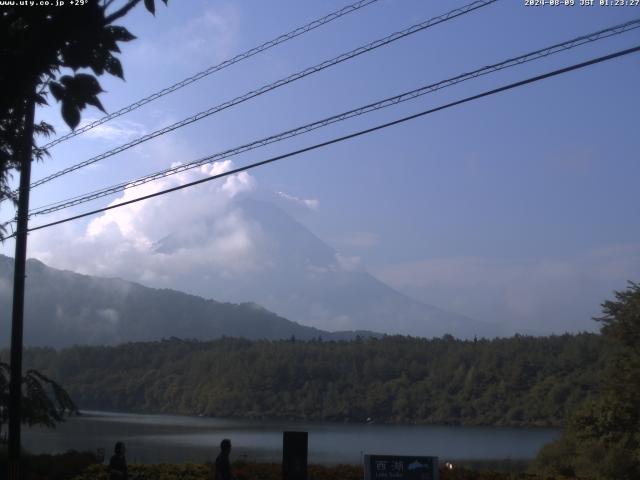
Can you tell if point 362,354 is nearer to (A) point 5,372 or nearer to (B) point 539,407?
(B) point 539,407

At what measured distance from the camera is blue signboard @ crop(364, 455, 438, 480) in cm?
1530

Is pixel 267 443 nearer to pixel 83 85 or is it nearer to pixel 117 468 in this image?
pixel 117 468

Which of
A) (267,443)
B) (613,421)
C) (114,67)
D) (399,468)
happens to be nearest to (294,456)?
(399,468)

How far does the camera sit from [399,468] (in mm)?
15352

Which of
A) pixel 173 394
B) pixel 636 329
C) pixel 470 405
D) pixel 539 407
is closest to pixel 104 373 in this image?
pixel 173 394

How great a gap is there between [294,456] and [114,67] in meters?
10.3

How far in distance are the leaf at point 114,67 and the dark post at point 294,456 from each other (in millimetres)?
10000

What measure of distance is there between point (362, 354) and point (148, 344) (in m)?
38.2

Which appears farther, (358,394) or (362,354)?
(362,354)

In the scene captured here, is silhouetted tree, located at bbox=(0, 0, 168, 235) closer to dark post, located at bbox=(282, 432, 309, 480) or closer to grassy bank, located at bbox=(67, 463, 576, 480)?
dark post, located at bbox=(282, 432, 309, 480)

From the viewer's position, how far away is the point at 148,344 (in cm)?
13225

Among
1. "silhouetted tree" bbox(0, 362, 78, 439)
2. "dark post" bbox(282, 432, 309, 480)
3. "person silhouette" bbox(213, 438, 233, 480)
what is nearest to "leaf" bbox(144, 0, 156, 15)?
"dark post" bbox(282, 432, 309, 480)

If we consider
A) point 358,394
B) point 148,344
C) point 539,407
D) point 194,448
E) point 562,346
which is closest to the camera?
point 194,448

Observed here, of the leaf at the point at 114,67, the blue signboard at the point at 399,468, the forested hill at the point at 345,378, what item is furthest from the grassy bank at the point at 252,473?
the forested hill at the point at 345,378
